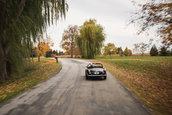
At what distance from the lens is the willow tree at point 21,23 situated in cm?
842

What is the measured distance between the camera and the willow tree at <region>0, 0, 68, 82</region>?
842 centimetres

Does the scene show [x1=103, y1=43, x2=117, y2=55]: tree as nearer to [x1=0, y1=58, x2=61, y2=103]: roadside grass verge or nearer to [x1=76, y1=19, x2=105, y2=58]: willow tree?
[x1=76, y1=19, x2=105, y2=58]: willow tree

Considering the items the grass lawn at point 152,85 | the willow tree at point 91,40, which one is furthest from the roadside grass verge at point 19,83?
the willow tree at point 91,40

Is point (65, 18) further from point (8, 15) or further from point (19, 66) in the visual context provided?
point (19, 66)

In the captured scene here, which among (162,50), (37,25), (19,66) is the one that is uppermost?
(37,25)

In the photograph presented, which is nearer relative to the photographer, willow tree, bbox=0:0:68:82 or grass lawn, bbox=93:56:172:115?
grass lawn, bbox=93:56:172:115

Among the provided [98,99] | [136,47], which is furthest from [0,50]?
[136,47]

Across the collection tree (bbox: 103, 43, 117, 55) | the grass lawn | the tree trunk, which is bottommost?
the grass lawn

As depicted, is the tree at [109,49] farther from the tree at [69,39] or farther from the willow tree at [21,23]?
the willow tree at [21,23]

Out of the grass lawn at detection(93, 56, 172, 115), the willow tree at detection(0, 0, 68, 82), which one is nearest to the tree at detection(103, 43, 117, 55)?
the grass lawn at detection(93, 56, 172, 115)

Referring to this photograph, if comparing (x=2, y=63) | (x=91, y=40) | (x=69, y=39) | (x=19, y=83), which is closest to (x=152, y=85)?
(x=19, y=83)

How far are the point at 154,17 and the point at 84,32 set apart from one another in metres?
25.8

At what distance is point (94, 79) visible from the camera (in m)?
9.62

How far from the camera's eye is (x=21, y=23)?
836cm
